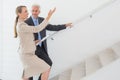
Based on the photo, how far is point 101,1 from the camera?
15.4ft

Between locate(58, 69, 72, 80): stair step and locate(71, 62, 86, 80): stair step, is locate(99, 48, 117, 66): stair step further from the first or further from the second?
locate(58, 69, 72, 80): stair step

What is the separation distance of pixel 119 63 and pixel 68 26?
149 cm

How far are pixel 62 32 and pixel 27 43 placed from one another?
1.25 metres

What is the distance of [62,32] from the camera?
4.94m

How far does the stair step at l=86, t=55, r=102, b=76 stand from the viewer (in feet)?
13.4

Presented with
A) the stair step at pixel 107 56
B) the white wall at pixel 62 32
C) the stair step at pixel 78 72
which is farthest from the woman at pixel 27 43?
the white wall at pixel 62 32

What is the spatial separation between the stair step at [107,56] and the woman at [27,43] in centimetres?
87

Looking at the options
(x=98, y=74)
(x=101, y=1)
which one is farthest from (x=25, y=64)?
(x=101, y=1)

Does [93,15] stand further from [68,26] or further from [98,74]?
[98,74]

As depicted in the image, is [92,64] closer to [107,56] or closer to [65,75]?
[107,56]

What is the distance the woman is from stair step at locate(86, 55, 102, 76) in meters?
0.66

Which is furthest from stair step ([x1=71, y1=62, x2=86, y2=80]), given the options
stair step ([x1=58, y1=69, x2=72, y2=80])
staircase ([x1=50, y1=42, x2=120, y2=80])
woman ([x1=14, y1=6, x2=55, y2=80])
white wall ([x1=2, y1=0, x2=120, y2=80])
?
woman ([x1=14, y1=6, x2=55, y2=80])

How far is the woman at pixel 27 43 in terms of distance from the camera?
146 inches

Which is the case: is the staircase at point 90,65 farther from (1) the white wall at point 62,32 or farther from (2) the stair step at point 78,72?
(1) the white wall at point 62,32
